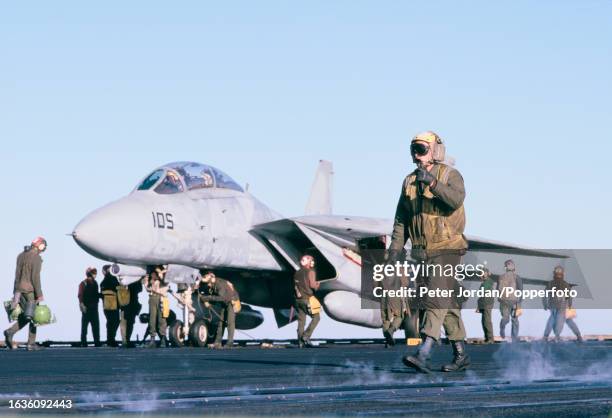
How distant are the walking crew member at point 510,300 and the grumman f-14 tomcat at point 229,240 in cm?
233

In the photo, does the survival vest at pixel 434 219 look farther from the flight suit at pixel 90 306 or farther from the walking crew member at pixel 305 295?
the flight suit at pixel 90 306

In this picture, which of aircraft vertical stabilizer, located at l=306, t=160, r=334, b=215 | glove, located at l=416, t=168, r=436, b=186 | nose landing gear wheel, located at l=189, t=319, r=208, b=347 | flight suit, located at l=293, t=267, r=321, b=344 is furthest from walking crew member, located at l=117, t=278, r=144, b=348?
glove, located at l=416, t=168, r=436, b=186

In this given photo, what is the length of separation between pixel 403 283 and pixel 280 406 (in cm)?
1631

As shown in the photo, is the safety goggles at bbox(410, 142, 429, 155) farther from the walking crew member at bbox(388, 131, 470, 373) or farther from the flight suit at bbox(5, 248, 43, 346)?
the flight suit at bbox(5, 248, 43, 346)

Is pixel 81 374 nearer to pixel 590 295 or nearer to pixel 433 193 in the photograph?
pixel 433 193

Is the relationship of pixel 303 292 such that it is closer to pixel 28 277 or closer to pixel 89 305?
pixel 89 305

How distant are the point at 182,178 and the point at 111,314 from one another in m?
3.11

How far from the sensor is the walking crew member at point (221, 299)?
69.3 ft

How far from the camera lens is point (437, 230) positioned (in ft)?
32.1

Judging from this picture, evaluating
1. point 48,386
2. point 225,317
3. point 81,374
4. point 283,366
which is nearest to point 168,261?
point 225,317

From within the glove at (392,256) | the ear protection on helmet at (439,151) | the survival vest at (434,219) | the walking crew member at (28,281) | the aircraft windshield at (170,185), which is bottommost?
the walking crew member at (28,281)

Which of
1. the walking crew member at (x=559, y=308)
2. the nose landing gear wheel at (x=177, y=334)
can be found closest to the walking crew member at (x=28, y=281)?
the nose landing gear wheel at (x=177, y=334)

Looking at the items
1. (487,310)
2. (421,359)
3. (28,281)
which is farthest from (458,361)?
(487,310)

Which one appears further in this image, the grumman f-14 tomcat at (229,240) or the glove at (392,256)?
the grumman f-14 tomcat at (229,240)
